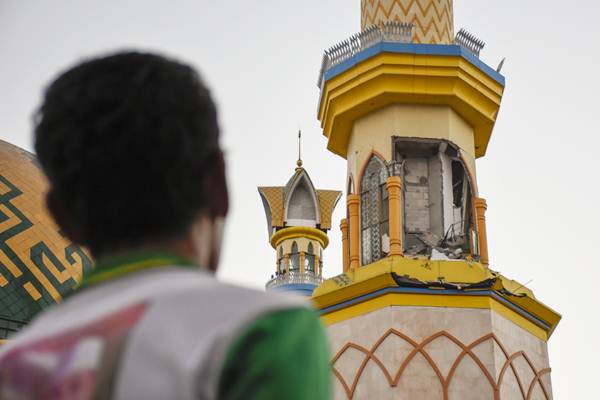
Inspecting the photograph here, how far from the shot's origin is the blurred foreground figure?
3.53ft

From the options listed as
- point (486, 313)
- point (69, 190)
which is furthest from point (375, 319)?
point (69, 190)

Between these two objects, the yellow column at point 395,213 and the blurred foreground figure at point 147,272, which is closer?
the blurred foreground figure at point 147,272

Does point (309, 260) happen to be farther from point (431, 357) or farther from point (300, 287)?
point (431, 357)

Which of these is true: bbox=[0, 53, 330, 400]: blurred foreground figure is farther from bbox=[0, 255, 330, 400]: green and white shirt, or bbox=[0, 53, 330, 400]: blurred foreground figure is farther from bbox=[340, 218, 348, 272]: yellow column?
bbox=[340, 218, 348, 272]: yellow column

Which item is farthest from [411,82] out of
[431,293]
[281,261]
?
[281,261]

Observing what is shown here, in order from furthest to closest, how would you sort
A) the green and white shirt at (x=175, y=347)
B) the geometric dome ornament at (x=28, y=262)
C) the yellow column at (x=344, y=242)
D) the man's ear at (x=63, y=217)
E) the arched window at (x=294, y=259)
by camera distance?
the arched window at (x=294, y=259), the geometric dome ornament at (x=28, y=262), the yellow column at (x=344, y=242), the man's ear at (x=63, y=217), the green and white shirt at (x=175, y=347)

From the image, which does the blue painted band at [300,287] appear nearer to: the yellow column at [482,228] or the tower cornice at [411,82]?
the tower cornice at [411,82]

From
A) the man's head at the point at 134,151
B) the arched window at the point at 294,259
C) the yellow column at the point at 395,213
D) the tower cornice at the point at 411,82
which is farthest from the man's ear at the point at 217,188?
the arched window at the point at 294,259

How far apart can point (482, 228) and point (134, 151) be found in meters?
8.99

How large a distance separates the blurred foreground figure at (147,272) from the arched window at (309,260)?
2662 cm

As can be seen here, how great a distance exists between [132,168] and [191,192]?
0.26 feet

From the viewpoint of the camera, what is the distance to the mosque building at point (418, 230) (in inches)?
344

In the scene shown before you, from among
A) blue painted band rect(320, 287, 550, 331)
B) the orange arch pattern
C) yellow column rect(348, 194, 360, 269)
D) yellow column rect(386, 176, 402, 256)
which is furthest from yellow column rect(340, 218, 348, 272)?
the orange arch pattern

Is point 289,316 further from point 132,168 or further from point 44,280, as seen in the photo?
point 44,280
